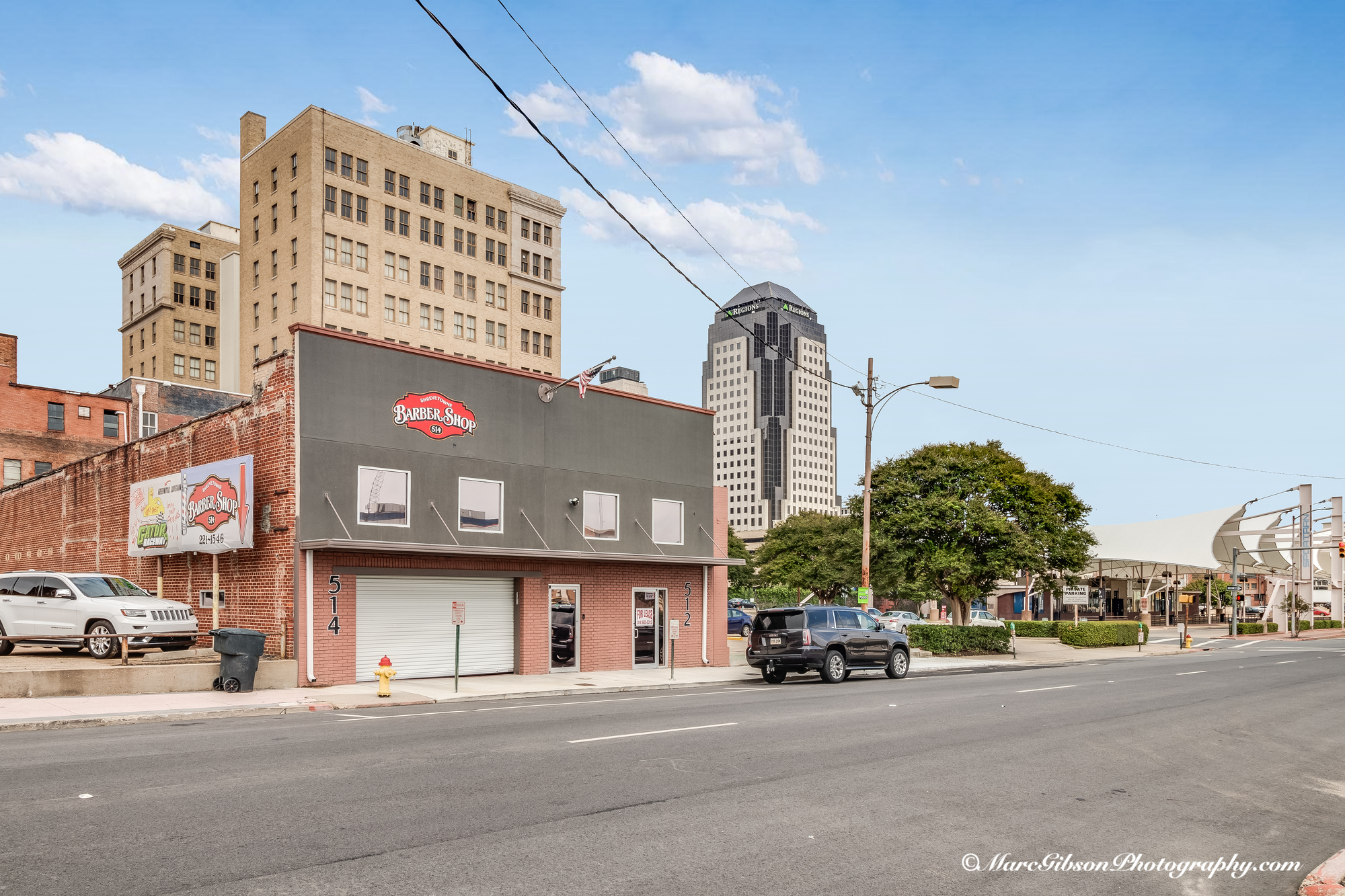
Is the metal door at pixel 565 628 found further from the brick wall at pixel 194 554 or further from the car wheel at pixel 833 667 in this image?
the brick wall at pixel 194 554

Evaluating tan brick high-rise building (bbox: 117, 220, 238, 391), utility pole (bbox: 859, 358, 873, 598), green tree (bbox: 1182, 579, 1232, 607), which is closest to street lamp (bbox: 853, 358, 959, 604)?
utility pole (bbox: 859, 358, 873, 598)

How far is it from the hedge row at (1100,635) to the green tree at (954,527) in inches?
134

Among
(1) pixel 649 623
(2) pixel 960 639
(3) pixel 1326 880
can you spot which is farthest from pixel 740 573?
(3) pixel 1326 880

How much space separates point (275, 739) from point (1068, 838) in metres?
9.69

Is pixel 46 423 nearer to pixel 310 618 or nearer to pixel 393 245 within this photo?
pixel 393 245

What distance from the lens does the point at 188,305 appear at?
89.0 metres

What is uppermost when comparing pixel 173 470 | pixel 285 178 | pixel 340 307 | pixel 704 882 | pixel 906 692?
pixel 285 178

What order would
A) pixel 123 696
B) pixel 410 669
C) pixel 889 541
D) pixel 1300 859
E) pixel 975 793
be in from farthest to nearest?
pixel 889 541 < pixel 410 669 < pixel 123 696 < pixel 975 793 < pixel 1300 859

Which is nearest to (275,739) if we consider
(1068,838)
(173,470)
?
(1068,838)

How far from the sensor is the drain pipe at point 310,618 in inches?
874

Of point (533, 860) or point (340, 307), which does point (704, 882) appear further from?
point (340, 307)

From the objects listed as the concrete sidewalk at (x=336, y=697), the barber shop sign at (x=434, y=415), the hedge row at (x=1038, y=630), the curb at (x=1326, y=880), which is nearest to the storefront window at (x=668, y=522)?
the concrete sidewalk at (x=336, y=697)

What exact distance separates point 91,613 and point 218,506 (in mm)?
3485

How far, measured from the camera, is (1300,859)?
7.88 meters
